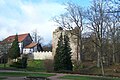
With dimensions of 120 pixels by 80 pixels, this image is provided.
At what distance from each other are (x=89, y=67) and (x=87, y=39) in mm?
5974

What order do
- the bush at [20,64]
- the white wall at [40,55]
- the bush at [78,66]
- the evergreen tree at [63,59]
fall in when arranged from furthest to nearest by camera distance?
the white wall at [40,55]
the bush at [20,64]
the bush at [78,66]
the evergreen tree at [63,59]

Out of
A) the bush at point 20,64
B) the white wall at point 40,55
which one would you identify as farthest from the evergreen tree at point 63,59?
the white wall at point 40,55

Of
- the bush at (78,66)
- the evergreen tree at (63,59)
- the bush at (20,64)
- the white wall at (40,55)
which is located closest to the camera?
the evergreen tree at (63,59)

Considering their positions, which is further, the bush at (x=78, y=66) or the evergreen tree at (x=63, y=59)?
the bush at (x=78, y=66)

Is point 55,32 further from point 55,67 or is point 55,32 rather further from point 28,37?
point 28,37

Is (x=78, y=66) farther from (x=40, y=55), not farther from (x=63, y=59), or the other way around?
(x=40, y=55)

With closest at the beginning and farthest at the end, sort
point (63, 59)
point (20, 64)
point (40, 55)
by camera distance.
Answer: point (63, 59)
point (20, 64)
point (40, 55)

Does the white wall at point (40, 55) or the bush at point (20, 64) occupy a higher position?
the white wall at point (40, 55)

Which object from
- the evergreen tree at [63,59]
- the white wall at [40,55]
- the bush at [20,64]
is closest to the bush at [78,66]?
the evergreen tree at [63,59]

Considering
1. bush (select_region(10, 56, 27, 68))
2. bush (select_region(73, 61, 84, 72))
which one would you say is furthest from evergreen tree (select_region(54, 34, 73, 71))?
bush (select_region(10, 56, 27, 68))

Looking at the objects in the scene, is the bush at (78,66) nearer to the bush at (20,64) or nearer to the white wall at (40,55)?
the bush at (20,64)

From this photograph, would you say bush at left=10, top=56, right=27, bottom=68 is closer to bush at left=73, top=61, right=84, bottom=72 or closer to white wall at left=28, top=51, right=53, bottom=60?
bush at left=73, top=61, right=84, bottom=72

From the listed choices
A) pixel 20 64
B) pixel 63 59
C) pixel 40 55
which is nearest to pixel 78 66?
pixel 63 59

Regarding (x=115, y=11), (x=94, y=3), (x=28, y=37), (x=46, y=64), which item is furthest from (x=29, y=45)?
(x=115, y=11)
